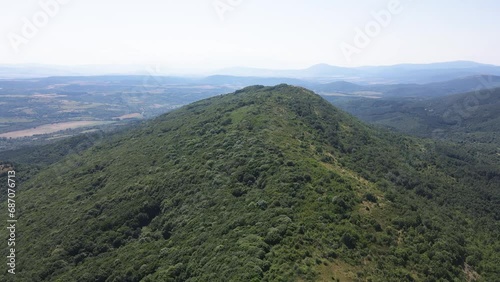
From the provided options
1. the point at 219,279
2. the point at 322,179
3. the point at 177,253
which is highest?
the point at 322,179

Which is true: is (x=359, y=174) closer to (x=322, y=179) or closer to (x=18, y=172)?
(x=322, y=179)

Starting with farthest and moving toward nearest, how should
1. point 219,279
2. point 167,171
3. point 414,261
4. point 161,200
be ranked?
point 167,171
point 161,200
point 414,261
point 219,279

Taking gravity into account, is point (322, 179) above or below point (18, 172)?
above

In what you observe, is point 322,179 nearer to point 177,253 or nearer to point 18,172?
point 177,253

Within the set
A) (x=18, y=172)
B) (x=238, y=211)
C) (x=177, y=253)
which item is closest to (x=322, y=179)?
(x=238, y=211)

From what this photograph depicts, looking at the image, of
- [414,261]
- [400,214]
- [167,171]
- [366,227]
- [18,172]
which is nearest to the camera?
[414,261]

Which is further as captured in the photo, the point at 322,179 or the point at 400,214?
the point at 322,179
